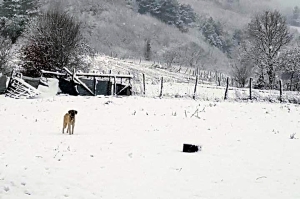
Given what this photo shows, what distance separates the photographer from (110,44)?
76.9 metres

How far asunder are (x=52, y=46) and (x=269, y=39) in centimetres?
2560

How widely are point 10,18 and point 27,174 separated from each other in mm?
48818

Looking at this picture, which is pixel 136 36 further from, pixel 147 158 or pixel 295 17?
pixel 295 17

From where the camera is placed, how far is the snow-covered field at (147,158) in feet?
18.8

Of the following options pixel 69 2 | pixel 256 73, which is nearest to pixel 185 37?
pixel 69 2

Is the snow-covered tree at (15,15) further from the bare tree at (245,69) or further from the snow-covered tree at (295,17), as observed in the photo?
the snow-covered tree at (295,17)

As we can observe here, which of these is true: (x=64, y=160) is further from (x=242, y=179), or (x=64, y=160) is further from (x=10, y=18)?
(x=10, y=18)

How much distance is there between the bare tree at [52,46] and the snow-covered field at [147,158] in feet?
57.4

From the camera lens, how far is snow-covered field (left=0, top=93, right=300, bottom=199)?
573 cm

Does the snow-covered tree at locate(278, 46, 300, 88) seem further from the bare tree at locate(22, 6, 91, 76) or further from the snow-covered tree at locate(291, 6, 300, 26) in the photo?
the snow-covered tree at locate(291, 6, 300, 26)

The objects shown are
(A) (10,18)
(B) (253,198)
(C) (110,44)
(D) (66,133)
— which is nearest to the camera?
(B) (253,198)

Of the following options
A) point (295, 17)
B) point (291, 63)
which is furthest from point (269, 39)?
point (295, 17)

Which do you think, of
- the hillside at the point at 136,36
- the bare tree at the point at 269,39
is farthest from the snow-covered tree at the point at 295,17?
the bare tree at the point at 269,39

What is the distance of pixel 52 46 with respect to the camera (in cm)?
3089
